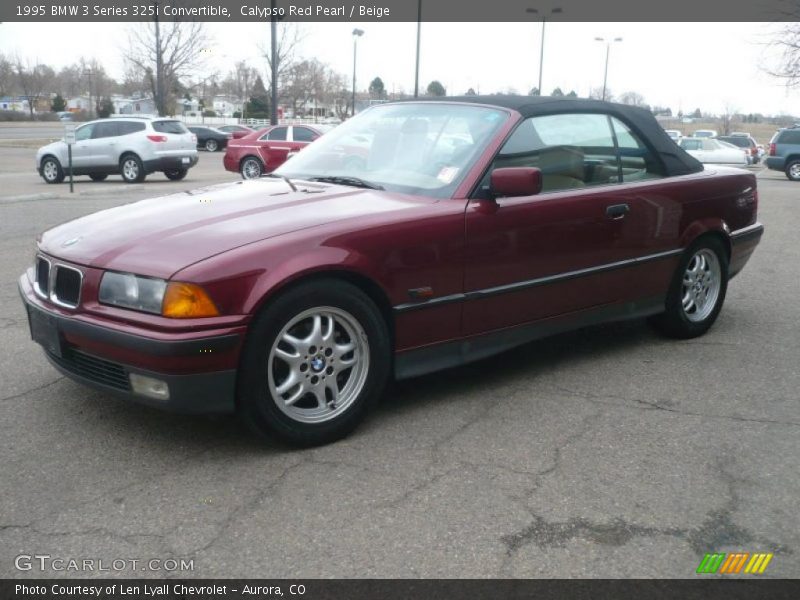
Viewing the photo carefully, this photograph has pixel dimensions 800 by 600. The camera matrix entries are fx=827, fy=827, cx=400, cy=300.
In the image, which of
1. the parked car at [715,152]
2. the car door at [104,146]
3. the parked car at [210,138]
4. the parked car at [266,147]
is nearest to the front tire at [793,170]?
the parked car at [715,152]

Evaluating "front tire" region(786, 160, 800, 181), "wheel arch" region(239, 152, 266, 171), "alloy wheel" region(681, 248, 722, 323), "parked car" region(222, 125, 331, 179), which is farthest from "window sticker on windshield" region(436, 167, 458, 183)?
"front tire" region(786, 160, 800, 181)

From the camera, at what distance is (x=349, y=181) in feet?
14.4

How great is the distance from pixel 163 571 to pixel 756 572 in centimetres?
190

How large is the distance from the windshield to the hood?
21cm

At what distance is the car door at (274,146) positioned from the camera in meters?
20.1

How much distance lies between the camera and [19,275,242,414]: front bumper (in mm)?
3182

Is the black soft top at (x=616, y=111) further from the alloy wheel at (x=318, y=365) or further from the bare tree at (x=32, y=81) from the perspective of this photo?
the bare tree at (x=32, y=81)

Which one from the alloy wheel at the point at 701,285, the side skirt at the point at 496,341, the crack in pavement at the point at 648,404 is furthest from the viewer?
the alloy wheel at the point at 701,285

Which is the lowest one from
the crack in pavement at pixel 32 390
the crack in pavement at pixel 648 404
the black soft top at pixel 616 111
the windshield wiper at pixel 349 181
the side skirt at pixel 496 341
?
the crack in pavement at pixel 32 390

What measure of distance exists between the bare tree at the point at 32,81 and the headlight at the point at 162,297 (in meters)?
78.9

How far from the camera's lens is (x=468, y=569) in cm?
263

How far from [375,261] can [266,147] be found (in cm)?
1730
